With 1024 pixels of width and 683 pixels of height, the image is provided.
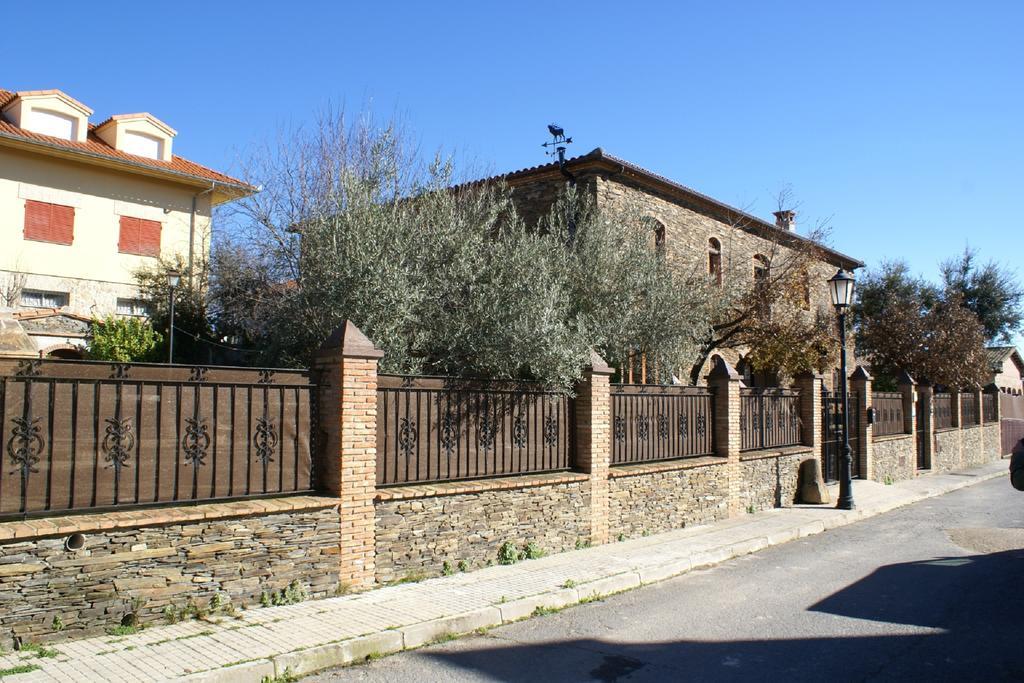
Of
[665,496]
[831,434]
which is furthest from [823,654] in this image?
[831,434]

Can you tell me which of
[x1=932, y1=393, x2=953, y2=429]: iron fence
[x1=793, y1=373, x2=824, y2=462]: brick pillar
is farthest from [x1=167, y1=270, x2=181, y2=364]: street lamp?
[x1=932, y1=393, x2=953, y2=429]: iron fence

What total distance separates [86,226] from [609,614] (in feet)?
64.7

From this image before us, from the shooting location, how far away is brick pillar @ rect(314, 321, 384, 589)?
7656 millimetres

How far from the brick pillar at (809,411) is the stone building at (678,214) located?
1924mm

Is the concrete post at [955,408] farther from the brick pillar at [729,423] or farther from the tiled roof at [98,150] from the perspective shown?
the tiled roof at [98,150]

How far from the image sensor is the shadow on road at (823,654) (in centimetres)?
583

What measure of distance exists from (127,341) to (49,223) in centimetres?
770

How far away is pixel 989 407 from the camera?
32.2 metres

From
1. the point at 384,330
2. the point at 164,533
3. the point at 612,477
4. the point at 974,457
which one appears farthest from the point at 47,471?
the point at 974,457

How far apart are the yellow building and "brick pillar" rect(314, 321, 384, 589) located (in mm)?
12627

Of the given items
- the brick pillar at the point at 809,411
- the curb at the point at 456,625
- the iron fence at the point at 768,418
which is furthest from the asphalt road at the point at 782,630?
the brick pillar at the point at 809,411

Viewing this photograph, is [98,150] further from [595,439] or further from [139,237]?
[595,439]

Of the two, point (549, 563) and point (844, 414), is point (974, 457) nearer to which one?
point (844, 414)

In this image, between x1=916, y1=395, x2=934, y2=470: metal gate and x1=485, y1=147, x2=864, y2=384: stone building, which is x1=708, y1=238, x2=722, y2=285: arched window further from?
x1=916, y1=395, x2=934, y2=470: metal gate
